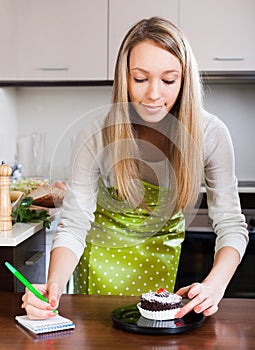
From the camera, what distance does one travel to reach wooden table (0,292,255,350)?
102cm

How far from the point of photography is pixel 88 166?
1.44m

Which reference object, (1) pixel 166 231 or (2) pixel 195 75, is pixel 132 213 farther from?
(2) pixel 195 75

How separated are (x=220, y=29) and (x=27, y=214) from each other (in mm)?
1528

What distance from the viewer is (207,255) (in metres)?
2.95

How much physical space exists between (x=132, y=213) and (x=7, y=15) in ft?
6.32

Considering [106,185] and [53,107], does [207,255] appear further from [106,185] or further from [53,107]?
[106,185]

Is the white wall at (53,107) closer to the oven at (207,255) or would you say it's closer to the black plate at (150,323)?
the oven at (207,255)

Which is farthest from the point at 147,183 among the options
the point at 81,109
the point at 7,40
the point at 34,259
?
the point at 81,109

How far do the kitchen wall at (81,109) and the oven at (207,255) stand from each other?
1.68 feet

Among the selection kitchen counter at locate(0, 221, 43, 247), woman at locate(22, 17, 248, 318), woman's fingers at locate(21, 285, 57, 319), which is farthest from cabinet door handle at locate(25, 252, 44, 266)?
woman's fingers at locate(21, 285, 57, 319)

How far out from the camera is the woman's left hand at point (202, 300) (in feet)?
3.75

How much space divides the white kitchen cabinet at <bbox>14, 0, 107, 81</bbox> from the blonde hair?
5.98ft

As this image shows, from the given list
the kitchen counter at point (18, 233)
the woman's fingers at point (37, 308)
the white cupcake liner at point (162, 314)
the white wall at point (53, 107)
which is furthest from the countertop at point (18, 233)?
the white wall at point (53, 107)

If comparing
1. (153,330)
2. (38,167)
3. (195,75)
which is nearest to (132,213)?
(195,75)
